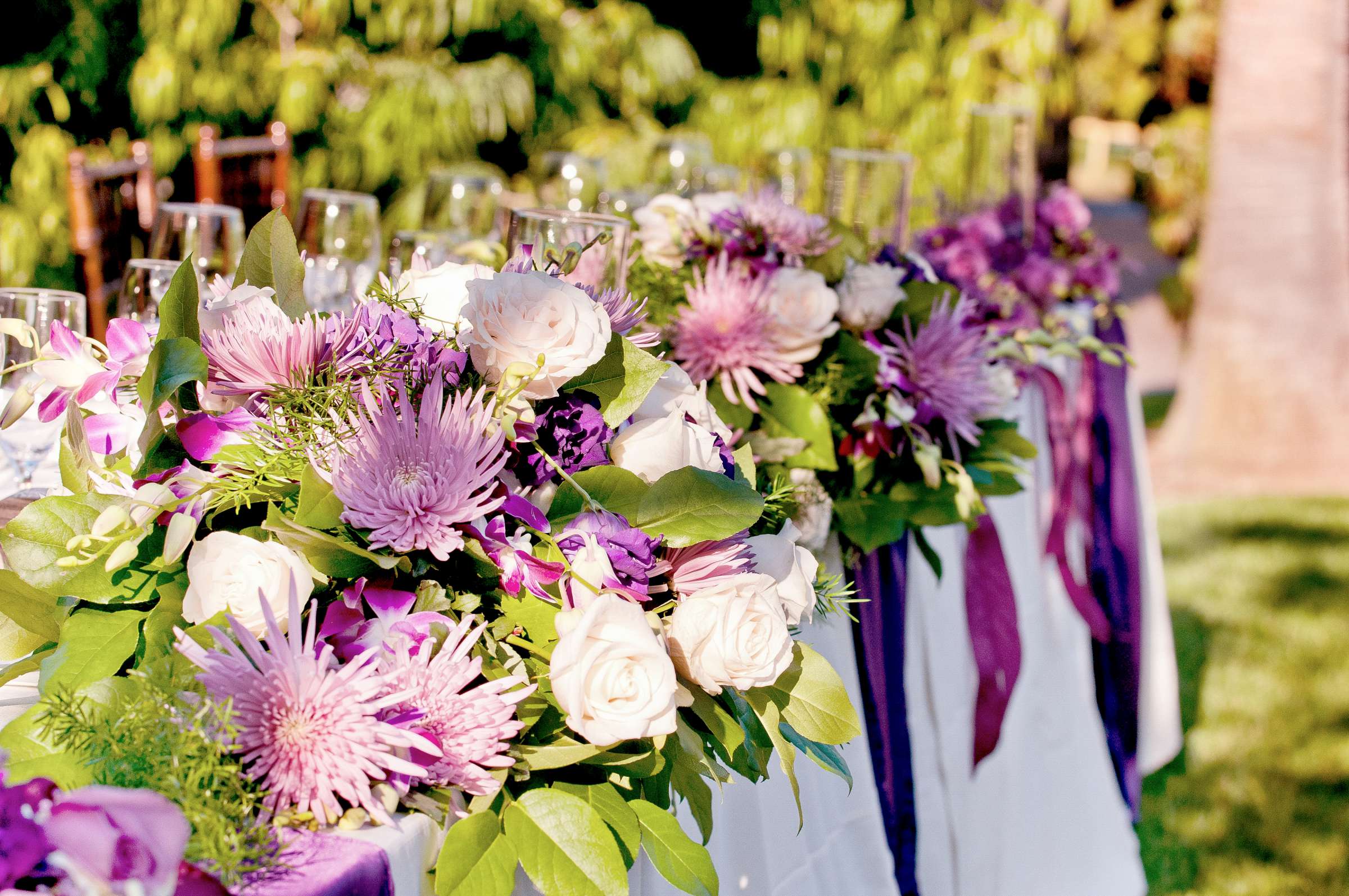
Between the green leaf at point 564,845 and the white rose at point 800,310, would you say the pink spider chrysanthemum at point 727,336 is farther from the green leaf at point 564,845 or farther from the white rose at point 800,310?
the green leaf at point 564,845

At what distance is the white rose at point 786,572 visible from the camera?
958 mm

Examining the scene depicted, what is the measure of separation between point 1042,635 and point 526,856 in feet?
6.71

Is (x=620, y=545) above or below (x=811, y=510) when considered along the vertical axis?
above

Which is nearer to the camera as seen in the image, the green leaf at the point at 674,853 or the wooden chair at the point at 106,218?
the green leaf at the point at 674,853

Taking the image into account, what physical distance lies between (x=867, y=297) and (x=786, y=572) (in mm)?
688

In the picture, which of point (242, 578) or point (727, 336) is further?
point (727, 336)

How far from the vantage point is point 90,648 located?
85cm

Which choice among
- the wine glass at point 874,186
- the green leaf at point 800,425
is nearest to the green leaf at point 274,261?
the green leaf at point 800,425

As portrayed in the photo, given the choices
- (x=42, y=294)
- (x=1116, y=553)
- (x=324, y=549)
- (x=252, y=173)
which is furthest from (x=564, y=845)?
(x=252, y=173)

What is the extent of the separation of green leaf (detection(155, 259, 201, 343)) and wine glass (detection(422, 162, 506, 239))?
1.52 meters

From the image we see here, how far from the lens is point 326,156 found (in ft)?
17.7

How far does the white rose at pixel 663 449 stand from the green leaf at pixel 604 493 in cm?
1

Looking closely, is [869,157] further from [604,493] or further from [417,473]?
[417,473]

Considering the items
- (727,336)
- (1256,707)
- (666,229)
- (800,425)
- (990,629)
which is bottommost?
(1256,707)
